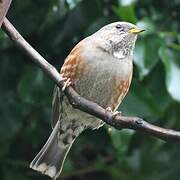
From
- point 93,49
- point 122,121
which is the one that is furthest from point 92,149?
point 122,121

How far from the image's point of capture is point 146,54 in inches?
126

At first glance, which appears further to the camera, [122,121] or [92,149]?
[92,149]

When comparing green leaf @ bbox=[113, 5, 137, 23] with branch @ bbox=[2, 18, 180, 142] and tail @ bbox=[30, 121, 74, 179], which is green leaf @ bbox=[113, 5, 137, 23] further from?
branch @ bbox=[2, 18, 180, 142]

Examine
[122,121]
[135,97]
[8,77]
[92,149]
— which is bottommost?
[92,149]

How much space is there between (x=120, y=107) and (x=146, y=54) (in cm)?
31

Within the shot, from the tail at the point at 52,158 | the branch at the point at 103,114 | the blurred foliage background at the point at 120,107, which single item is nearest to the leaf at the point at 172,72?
the blurred foliage background at the point at 120,107

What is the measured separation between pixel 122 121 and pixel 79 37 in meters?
1.77

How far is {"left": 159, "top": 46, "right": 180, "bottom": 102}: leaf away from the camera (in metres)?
3.16

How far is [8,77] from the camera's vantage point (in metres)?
3.68

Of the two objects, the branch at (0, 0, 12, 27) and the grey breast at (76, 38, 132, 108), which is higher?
the branch at (0, 0, 12, 27)

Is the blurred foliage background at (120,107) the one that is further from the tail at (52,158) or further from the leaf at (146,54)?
the tail at (52,158)

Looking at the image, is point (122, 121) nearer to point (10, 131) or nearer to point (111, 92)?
point (111, 92)

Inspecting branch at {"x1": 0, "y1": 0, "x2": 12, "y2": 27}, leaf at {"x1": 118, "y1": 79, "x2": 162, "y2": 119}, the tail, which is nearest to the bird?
the tail

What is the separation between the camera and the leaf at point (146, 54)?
10.4 ft
